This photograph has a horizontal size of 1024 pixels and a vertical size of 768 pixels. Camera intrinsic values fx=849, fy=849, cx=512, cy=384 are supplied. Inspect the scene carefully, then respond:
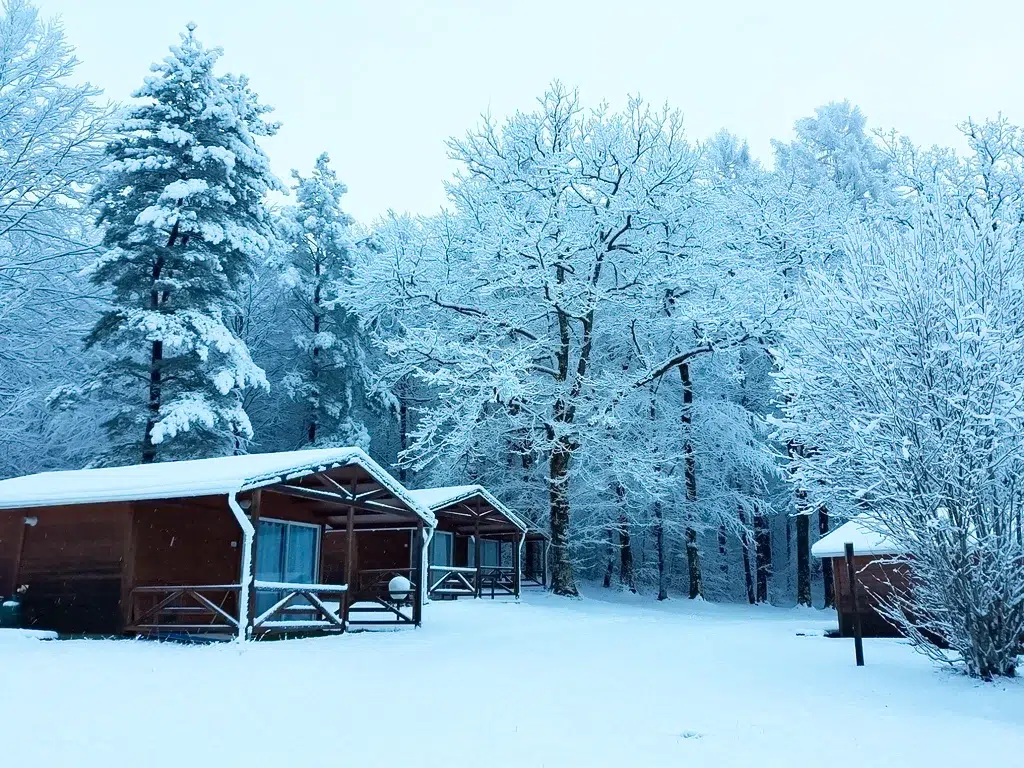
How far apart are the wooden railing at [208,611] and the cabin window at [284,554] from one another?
1.54 feet

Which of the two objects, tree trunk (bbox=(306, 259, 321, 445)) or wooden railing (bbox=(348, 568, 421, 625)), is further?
tree trunk (bbox=(306, 259, 321, 445))

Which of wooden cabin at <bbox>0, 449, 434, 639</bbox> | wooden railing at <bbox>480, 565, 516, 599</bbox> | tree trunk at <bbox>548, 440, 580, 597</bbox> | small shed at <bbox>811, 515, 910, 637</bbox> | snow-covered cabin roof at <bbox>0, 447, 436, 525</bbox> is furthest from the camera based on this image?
tree trunk at <bbox>548, 440, 580, 597</bbox>

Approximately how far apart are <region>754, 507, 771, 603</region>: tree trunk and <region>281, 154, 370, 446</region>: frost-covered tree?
1583 cm

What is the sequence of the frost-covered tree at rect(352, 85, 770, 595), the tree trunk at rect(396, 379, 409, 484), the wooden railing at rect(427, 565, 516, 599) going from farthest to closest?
the tree trunk at rect(396, 379, 409, 484), the wooden railing at rect(427, 565, 516, 599), the frost-covered tree at rect(352, 85, 770, 595)

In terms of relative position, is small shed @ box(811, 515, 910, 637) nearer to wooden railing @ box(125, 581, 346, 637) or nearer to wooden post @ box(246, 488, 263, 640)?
wooden railing @ box(125, 581, 346, 637)

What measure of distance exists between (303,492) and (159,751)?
894cm

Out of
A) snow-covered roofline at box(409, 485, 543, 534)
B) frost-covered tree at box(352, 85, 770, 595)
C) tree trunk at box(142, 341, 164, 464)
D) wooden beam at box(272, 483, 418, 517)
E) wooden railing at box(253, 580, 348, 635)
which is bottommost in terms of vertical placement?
wooden railing at box(253, 580, 348, 635)

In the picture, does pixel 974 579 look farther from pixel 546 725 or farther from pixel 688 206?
pixel 688 206

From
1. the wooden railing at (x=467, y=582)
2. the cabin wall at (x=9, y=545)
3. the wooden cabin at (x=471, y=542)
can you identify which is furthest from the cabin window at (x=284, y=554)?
the wooden railing at (x=467, y=582)

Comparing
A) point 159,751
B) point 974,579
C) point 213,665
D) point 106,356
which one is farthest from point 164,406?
point 974,579

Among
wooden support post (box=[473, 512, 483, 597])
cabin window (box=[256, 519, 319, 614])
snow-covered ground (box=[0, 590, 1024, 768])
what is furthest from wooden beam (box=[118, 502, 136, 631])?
wooden support post (box=[473, 512, 483, 597])

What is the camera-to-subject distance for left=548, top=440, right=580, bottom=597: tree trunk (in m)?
26.3

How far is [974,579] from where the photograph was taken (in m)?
10.0

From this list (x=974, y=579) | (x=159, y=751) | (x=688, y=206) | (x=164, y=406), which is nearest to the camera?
(x=159, y=751)
